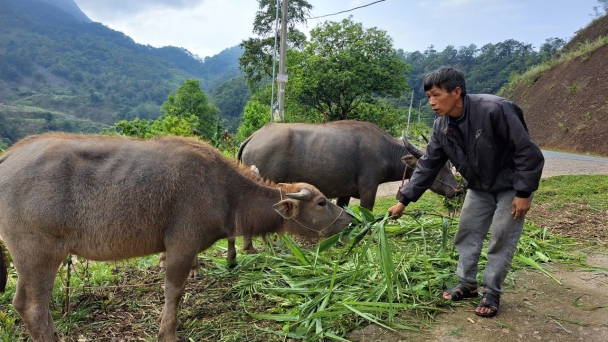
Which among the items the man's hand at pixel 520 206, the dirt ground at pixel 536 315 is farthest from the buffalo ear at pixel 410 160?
the man's hand at pixel 520 206

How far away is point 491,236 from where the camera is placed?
3457 mm

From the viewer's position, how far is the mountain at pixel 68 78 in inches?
2960

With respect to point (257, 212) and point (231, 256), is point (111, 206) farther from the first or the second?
point (231, 256)

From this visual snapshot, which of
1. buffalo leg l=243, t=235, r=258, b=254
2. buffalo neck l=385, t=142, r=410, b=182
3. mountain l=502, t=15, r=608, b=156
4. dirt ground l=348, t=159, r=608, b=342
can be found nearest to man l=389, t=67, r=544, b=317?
dirt ground l=348, t=159, r=608, b=342

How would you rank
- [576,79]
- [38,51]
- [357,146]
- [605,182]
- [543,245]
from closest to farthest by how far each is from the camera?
1. [543,245]
2. [357,146]
3. [605,182]
4. [576,79]
5. [38,51]

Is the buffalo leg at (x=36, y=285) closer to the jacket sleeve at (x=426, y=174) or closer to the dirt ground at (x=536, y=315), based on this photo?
the dirt ground at (x=536, y=315)

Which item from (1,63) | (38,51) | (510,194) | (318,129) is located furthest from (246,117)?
(38,51)

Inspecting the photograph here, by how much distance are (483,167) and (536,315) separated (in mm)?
1441

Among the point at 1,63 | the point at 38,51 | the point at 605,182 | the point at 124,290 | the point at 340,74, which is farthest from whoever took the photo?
the point at 38,51

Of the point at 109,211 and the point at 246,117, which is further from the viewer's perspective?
the point at 246,117

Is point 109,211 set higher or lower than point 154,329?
higher

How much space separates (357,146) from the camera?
6.74 meters

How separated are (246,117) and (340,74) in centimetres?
580

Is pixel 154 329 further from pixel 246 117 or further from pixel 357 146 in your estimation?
pixel 246 117
